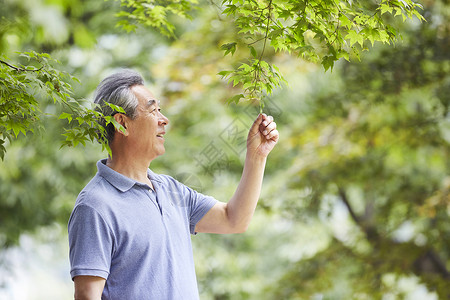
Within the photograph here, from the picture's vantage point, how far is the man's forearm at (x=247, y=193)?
163 cm

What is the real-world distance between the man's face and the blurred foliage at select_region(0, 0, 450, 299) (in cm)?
240

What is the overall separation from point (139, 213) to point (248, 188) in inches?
14.5

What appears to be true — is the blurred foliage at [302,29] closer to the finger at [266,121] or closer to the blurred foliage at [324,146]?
the finger at [266,121]

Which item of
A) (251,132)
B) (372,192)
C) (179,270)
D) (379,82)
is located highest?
(379,82)

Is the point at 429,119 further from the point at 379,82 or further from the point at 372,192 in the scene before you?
the point at 372,192

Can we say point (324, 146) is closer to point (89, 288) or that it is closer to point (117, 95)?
point (117, 95)

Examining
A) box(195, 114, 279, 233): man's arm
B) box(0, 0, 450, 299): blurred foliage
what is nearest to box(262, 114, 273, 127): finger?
box(195, 114, 279, 233): man's arm

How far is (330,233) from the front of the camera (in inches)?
235

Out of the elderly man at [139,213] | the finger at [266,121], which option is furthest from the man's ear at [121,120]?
the finger at [266,121]

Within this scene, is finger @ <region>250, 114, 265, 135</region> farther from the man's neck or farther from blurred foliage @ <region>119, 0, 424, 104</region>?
the man's neck

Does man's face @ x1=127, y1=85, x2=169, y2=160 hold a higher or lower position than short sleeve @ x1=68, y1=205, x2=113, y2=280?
higher

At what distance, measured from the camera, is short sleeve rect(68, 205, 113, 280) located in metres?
1.29

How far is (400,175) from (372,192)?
29cm

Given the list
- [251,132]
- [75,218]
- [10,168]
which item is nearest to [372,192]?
[10,168]
